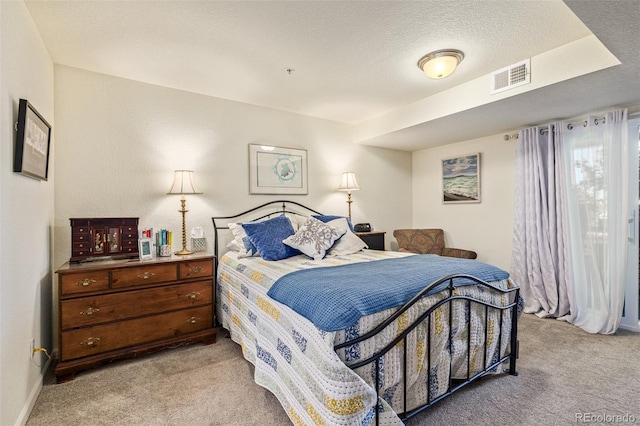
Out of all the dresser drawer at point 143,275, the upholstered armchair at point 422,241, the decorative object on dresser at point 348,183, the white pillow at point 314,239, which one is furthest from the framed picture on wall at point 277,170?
the upholstered armchair at point 422,241

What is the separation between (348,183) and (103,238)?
2812mm

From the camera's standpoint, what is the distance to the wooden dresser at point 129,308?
7.34 feet

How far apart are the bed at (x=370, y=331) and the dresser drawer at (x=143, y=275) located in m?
0.54

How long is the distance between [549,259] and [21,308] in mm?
4608

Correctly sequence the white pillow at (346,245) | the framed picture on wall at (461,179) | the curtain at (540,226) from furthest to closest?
the framed picture on wall at (461,179) → the curtain at (540,226) → the white pillow at (346,245)

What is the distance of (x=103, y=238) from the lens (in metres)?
2.63

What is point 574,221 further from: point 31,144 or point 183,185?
point 31,144

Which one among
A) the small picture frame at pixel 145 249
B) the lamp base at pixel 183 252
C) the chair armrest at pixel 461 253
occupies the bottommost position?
the chair armrest at pixel 461 253

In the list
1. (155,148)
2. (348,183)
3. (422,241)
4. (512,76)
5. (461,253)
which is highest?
(512,76)

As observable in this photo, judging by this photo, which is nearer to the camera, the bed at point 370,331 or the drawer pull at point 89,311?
the bed at point 370,331

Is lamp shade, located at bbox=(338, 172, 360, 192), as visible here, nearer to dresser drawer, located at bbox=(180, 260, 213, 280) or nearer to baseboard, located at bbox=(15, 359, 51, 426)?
dresser drawer, located at bbox=(180, 260, 213, 280)

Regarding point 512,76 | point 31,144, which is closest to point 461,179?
point 512,76

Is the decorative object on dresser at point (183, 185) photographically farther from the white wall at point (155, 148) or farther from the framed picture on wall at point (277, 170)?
the framed picture on wall at point (277, 170)

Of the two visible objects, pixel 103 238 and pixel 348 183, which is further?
pixel 348 183
